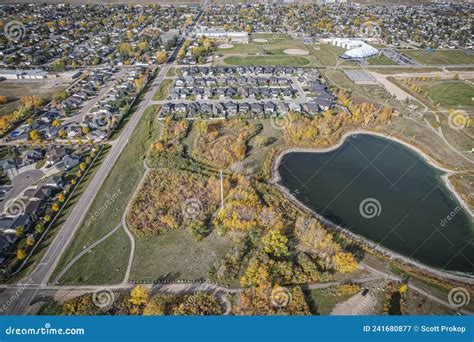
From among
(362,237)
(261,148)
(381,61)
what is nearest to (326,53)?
(381,61)

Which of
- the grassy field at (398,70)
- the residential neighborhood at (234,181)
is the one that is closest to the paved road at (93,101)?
the residential neighborhood at (234,181)

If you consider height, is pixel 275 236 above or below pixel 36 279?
above

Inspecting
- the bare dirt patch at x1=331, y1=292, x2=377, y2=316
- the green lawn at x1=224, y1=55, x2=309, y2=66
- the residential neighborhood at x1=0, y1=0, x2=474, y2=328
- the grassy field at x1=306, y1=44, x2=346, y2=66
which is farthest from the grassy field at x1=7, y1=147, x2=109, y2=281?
the grassy field at x1=306, y1=44, x2=346, y2=66

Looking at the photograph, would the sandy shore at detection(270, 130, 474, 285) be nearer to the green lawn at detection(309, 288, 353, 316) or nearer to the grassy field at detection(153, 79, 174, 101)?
the green lawn at detection(309, 288, 353, 316)

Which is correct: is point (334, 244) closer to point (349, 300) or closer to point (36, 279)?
point (349, 300)

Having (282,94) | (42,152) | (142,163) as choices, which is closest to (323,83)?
(282,94)

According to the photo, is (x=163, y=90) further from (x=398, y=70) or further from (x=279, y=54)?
(x=398, y=70)

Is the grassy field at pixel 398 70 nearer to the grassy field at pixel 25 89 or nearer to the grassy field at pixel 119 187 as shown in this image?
the grassy field at pixel 119 187
